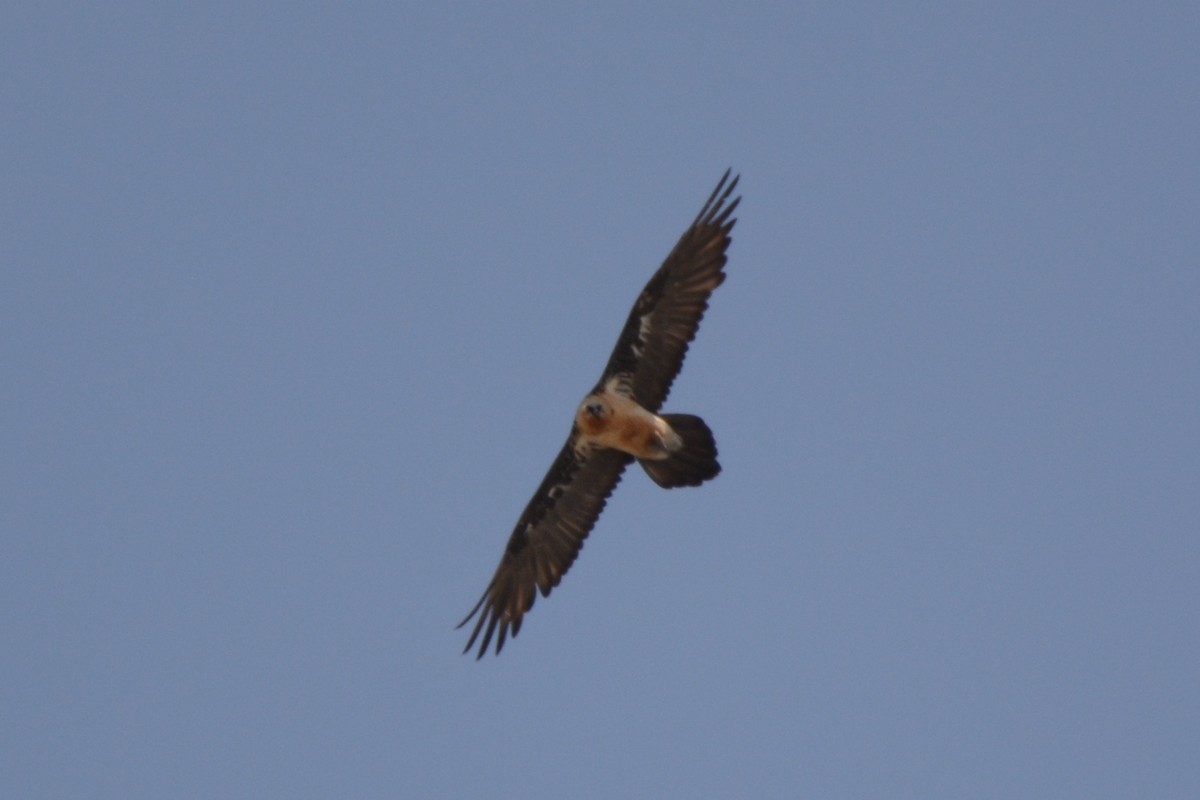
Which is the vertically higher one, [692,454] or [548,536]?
[692,454]

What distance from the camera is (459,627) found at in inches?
617

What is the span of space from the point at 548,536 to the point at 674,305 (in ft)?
8.29

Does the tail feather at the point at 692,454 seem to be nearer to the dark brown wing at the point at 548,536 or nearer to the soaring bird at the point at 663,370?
the soaring bird at the point at 663,370

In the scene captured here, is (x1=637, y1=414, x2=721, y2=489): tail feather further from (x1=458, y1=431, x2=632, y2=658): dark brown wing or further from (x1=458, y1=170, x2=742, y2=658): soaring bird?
(x1=458, y1=431, x2=632, y2=658): dark brown wing

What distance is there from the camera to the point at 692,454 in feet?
48.8

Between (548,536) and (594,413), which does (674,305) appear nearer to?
(594,413)

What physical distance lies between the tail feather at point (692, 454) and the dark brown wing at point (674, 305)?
335 millimetres

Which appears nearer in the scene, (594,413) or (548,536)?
(594,413)

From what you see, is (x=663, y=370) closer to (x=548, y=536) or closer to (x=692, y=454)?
(x=692, y=454)

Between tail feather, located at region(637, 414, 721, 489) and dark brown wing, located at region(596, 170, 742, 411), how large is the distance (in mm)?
335

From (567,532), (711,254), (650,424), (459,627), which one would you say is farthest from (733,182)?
(459,627)

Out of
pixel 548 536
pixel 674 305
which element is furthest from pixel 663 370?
pixel 548 536

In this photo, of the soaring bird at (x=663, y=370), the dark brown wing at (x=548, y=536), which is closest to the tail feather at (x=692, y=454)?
the soaring bird at (x=663, y=370)

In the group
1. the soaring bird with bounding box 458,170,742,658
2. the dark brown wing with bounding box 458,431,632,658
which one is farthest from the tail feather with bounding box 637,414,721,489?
the dark brown wing with bounding box 458,431,632,658
